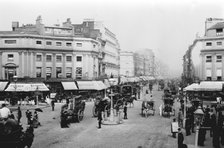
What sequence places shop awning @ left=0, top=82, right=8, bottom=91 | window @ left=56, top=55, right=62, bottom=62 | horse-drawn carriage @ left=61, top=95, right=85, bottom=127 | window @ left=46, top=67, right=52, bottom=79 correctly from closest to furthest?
1. horse-drawn carriage @ left=61, top=95, right=85, bottom=127
2. shop awning @ left=0, top=82, right=8, bottom=91
3. window @ left=46, top=67, right=52, bottom=79
4. window @ left=56, top=55, right=62, bottom=62

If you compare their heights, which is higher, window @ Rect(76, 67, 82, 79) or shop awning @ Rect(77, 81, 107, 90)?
window @ Rect(76, 67, 82, 79)

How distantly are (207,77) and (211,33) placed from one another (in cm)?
757

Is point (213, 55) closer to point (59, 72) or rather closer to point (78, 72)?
point (78, 72)

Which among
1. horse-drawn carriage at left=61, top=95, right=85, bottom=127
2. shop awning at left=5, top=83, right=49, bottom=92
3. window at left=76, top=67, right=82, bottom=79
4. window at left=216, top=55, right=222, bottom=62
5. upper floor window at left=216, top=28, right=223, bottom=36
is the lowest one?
horse-drawn carriage at left=61, top=95, right=85, bottom=127

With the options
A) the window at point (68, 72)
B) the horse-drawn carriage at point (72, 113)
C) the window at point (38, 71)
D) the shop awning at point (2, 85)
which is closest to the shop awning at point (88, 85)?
the window at point (68, 72)

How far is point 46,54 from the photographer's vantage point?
163ft

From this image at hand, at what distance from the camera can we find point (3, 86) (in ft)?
145

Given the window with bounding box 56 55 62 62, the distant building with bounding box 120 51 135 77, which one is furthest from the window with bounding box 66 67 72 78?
the distant building with bounding box 120 51 135 77

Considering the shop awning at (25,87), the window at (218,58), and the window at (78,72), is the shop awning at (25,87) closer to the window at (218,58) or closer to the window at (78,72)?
the window at (78,72)

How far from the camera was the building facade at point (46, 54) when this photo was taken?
157 feet

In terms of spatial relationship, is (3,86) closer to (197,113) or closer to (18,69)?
(18,69)

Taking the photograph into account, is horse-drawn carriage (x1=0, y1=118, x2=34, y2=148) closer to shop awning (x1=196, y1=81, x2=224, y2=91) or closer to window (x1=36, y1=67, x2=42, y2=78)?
shop awning (x1=196, y1=81, x2=224, y2=91)

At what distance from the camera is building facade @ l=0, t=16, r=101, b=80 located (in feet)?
157

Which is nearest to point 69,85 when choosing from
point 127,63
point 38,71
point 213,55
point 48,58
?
point 38,71
